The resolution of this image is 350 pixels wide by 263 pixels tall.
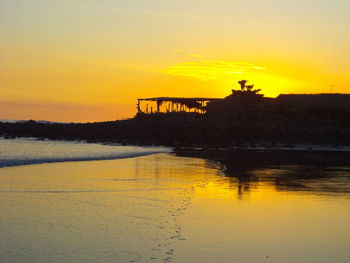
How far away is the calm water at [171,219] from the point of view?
32.7 ft

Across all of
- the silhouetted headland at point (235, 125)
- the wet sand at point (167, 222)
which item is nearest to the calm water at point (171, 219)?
the wet sand at point (167, 222)

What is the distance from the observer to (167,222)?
42.0 ft

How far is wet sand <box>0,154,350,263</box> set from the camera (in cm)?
991

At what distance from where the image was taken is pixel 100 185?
19.5 metres

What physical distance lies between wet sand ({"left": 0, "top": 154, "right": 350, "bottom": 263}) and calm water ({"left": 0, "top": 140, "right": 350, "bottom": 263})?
2 centimetres

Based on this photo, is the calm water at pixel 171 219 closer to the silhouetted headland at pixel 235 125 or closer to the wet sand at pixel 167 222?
the wet sand at pixel 167 222

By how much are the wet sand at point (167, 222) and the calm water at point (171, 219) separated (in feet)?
0.07

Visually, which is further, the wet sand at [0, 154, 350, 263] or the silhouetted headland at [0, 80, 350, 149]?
the silhouetted headland at [0, 80, 350, 149]

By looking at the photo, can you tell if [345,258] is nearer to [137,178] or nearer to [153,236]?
[153,236]

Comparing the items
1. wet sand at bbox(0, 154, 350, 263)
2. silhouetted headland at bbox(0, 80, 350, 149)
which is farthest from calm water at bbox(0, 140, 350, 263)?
silhouetted headland at bbox(0, 80, 350, 149)

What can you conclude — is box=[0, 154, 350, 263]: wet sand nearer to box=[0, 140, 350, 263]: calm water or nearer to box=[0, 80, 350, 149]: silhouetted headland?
box=[0, 140, 350, 263]: calm water

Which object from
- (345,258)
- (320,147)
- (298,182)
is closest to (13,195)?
(345,258)

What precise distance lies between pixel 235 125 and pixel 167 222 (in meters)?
62.1

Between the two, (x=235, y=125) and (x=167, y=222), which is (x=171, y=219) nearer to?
(x=167, y=222)
